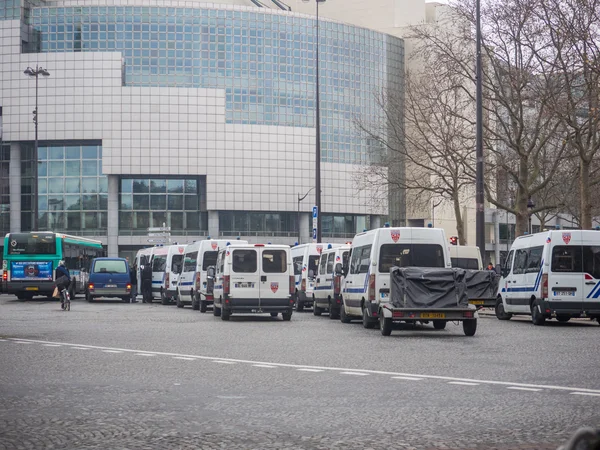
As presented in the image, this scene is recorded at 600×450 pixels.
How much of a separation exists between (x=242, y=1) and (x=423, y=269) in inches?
3408

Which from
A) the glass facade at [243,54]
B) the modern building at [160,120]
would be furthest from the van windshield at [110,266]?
the glass facade at [243,54]

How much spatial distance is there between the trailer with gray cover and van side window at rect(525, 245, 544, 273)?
510 cm

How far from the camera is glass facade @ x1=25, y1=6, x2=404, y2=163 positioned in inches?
3627

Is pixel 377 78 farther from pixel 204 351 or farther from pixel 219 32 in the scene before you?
pixel 204 351

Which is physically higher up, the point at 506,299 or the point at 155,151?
the point at 155,151

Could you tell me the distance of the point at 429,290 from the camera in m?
21.1

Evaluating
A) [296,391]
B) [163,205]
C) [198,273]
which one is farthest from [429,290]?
[163,205]

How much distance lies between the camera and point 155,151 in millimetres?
92312

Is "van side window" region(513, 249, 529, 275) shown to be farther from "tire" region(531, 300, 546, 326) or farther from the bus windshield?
the bus windshield

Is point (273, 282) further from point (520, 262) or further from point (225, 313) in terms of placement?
point (520, 262)

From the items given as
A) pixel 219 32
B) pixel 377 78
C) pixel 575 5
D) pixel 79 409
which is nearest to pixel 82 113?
pixel 219 32

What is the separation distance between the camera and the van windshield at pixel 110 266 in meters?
45.0

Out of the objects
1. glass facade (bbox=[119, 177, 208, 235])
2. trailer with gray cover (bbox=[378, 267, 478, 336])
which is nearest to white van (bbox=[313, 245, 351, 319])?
trailer with gray cover (bbox=[378, 267, 478, 336])

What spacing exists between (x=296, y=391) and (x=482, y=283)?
842 inches
